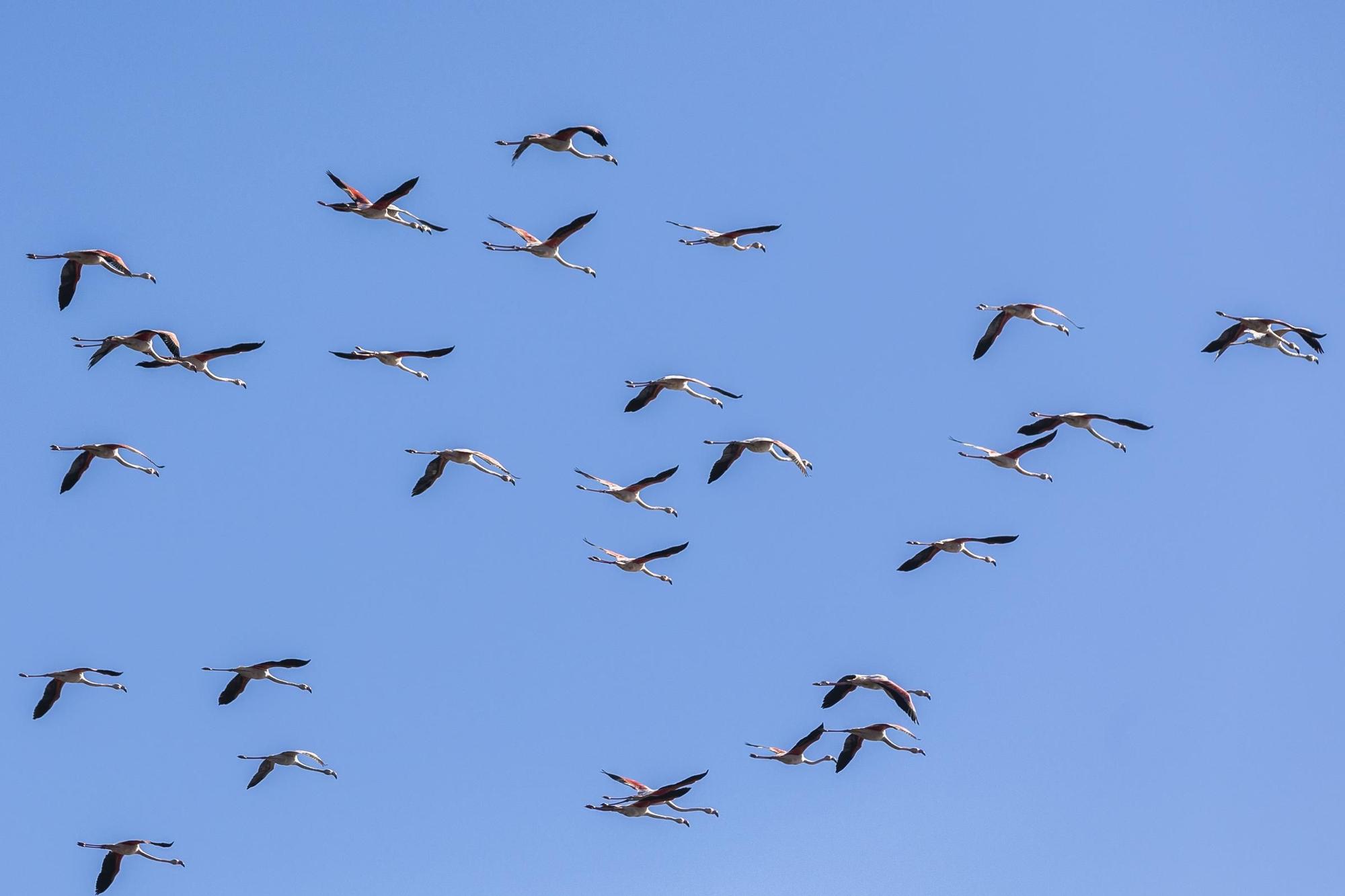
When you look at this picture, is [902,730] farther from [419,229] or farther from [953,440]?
[419,229]

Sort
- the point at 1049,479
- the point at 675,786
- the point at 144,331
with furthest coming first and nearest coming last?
the point at 1049,479
the point at 144,331
the point at 675,786

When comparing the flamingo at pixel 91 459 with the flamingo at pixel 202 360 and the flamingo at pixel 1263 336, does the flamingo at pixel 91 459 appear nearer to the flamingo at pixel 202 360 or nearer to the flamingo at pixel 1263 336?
the flamingo at pixel 202 360

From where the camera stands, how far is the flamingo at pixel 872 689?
40.2 meters

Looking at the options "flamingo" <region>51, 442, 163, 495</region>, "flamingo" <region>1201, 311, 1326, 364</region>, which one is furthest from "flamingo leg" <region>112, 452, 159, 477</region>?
"flamingo" <region>1201, 311, 1326, 364</region>

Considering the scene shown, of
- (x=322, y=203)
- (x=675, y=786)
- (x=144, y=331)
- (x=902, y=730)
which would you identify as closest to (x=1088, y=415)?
(x=902, y=730)

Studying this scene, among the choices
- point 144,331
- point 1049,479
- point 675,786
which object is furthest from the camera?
point 1049,479

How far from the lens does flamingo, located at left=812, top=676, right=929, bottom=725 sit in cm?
4022

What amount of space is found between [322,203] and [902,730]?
16.3 meters

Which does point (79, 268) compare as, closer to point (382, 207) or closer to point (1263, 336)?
point (382, 207)

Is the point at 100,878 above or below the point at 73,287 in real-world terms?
below

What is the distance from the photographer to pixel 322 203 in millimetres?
44031

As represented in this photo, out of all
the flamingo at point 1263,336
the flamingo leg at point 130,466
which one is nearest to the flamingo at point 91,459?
the flamingo leg at point 130,466

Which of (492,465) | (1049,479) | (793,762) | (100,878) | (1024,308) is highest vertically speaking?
(1024,308)

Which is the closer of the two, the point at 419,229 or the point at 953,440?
the point at 953,440
